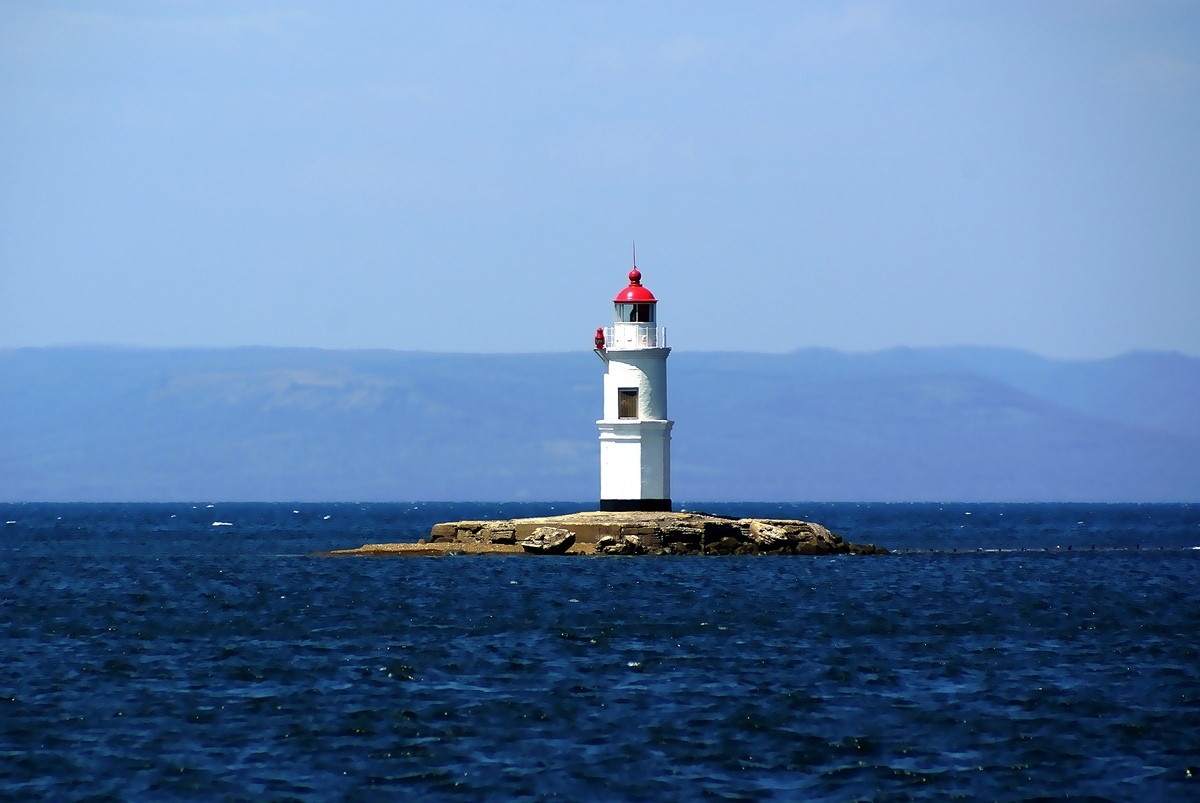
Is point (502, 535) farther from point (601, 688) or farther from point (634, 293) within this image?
point (601, 688)

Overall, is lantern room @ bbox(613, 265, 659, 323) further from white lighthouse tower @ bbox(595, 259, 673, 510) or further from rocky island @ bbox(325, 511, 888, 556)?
rocky island @ bbox(325, 511, 888, 556)

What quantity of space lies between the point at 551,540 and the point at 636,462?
11.5ft

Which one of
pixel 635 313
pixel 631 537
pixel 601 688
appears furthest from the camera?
pixel 635 313

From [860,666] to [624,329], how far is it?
25188 mm

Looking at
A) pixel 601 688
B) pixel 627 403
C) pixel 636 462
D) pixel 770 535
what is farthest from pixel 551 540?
pixel 601 688

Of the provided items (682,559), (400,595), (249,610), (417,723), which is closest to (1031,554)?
(682,559)

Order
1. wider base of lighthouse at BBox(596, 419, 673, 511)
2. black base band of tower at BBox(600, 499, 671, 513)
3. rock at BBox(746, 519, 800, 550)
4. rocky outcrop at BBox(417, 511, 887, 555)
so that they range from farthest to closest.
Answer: rock at BBox(746, 519, 800, 550) < black base band of tower at BBox(600, 499, 671, 513) < wider base of lighthouse at BBox(596, 419, 673, 511) < rocky outcrop at BBox(417, 511, 887, 555)

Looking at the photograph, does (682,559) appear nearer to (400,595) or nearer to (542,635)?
(400,595)

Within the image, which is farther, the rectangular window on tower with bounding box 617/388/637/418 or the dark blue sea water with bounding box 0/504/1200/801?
the rectangular window on tower with bounding box 617/388/637/418

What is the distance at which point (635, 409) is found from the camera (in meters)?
51.4

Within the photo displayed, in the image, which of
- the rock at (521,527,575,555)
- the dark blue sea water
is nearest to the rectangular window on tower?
the rock at (521,527,575,555)

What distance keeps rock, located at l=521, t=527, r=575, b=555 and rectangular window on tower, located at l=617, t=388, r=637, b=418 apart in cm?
402

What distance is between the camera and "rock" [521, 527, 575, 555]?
5091cm

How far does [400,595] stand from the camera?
1624 inches
